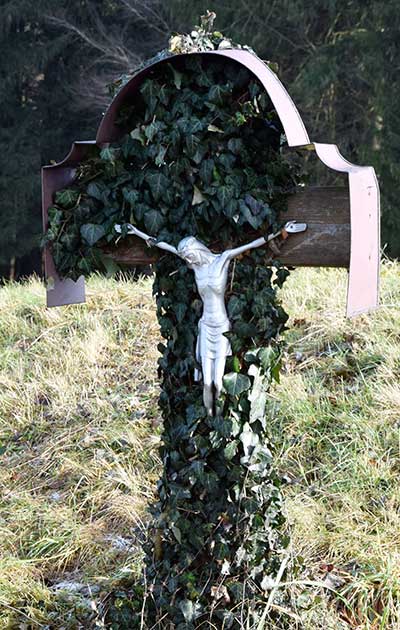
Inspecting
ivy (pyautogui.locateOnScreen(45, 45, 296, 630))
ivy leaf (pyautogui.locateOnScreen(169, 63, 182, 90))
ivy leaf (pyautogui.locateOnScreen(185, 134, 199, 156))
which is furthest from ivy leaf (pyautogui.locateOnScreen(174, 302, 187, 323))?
ivy leaf (pyautogui.locateOnScreen(169, 63, 182, 90))

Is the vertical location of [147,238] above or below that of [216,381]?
above

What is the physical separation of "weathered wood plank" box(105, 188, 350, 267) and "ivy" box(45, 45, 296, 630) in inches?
2.2

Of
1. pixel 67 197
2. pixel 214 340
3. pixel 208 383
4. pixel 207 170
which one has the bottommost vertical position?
pixel 208 383

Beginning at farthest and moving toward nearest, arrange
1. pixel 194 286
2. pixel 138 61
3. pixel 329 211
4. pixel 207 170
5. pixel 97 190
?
pixel 138 61 < pixel 97 190 < pixel 194 286 < pixel 207 170 < pixel 329 211

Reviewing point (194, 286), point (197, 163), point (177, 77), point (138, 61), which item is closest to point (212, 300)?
point (194, 286)

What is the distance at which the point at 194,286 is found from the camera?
2564 millimetres

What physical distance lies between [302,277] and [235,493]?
3.51 metres

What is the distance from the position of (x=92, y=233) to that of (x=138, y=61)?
1168 cm

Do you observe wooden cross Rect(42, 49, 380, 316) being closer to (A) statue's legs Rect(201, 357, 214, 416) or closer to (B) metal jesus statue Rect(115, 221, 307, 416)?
(B) metal jesus statue Rect(115, 221, 307, 416)

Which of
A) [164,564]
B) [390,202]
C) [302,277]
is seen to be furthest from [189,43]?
[390,202]

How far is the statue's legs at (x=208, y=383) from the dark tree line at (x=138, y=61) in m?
7.85

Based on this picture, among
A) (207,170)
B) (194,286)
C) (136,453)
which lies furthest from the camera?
(136,453)

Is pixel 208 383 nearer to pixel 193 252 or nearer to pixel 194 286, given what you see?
pixel 194 286

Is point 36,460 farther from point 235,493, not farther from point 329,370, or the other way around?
point 235,493
